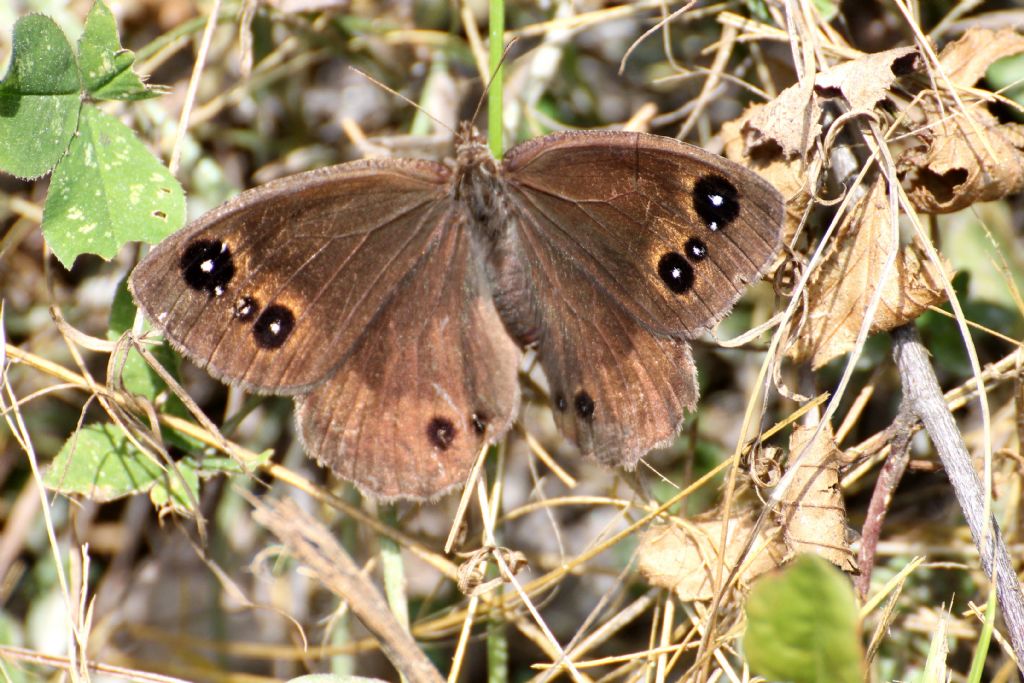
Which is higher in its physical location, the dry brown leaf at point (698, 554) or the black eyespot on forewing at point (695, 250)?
the black eyespot on forewing at point (695, 250)

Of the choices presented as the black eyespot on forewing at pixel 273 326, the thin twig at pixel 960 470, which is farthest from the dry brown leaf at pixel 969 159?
the black eyespot on forewing at pixel 273 326

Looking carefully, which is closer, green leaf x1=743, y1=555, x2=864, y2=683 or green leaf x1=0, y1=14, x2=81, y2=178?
green leaf x1=743, y1=555, x2=864, y2=683

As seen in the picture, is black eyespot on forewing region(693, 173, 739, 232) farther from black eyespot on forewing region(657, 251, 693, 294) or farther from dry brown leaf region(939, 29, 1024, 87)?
dry brown leaf region(939, 29, 1024, 87)

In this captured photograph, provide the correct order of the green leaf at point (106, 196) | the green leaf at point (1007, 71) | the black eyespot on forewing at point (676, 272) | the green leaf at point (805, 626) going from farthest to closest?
the green leaf at point (1007, 71) → the green leaf at point (106, 196) → the black eyespot on forewing at point (676, 272) → the green leaf at point (805, 626)

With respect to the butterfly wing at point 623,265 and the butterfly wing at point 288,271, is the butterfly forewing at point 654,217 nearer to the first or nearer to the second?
the butterfly wing at point 623,265

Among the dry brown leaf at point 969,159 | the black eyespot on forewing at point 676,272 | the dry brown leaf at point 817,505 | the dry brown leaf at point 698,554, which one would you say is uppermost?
the dry brown leaf at point 969,159

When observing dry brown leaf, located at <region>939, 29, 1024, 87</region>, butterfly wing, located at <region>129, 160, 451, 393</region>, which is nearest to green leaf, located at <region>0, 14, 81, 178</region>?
butterfly wing, located at <region>129, 160, 451, 393</region>

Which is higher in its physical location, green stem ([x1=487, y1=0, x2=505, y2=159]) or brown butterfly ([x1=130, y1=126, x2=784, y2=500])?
green stem ([x1=487, y1=0, x2=505, y2=159])
